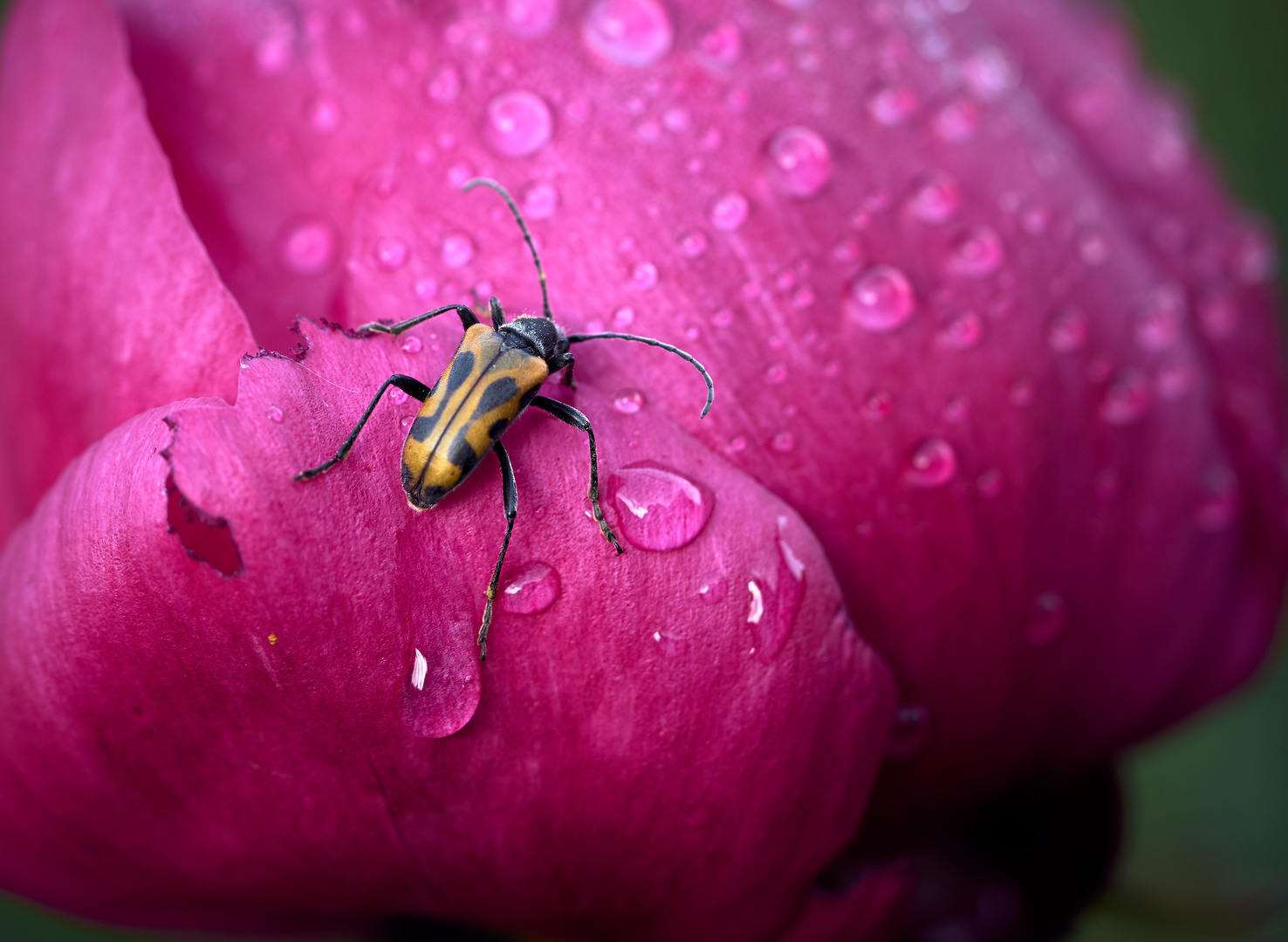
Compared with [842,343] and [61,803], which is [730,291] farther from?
[61,803]

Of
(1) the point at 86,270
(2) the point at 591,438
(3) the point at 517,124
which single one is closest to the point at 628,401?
(2) the point at 591,438

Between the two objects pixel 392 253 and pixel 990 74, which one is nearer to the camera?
pixel 392 253

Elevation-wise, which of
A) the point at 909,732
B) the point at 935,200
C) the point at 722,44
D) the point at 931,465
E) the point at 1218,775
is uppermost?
the point at 722,44

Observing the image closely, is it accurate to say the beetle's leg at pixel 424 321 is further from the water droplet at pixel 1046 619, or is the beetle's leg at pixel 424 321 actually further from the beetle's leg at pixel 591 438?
the water droplet at pixel 1046 619

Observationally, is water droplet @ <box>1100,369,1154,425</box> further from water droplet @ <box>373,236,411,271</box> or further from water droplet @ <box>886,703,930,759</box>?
water droplet @ <box>373,236,411,271</box>

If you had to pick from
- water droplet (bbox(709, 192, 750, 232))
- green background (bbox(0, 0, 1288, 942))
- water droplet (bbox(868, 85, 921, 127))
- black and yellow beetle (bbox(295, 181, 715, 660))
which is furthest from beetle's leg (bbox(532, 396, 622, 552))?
green background (bbox(0, 0, 1288, 942))

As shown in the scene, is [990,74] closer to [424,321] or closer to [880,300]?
[880,300]
